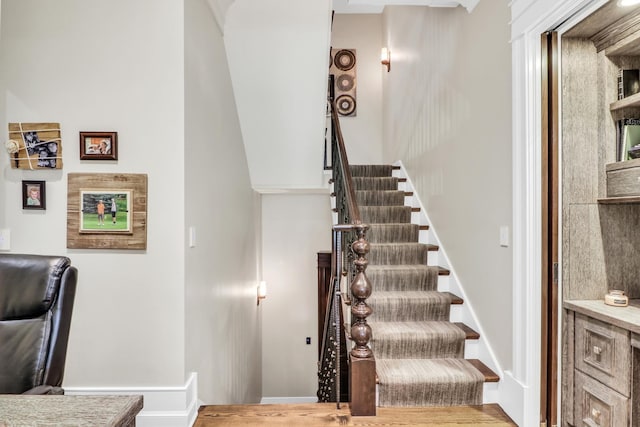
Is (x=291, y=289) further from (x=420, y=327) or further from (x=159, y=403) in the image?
(x=159, y=403)

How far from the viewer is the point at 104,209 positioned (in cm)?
217

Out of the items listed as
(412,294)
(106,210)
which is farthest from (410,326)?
(106,210)

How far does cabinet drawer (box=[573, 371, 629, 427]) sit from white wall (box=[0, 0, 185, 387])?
81.5 inches

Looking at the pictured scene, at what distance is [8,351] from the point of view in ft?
4.71

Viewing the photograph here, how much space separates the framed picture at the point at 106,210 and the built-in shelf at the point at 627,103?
8.25 ft

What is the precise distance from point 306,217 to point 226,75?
275cm

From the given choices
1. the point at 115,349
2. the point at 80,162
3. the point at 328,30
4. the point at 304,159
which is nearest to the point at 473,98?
the point at 328,30

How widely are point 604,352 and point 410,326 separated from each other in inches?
49.0

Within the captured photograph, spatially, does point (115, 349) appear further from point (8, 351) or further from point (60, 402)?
point (60, 402)

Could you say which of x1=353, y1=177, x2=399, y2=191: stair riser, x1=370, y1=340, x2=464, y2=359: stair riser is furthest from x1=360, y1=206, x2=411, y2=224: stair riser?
x1=370, y1=340, x2=464, y2=359: stair riser

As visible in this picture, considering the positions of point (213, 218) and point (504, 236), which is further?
point (213, 218)

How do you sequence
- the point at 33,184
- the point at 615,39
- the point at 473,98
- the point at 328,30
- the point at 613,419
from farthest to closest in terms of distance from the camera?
the point at 328,30 < the point at 473,98 < the point at 33,184 < the point at 615,39 < the point at 613,419

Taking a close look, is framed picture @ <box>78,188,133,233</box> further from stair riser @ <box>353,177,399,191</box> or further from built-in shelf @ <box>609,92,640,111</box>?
stair riser @ <box>353,177,399,191</box>

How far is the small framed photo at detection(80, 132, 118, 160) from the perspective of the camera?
7.13ft
